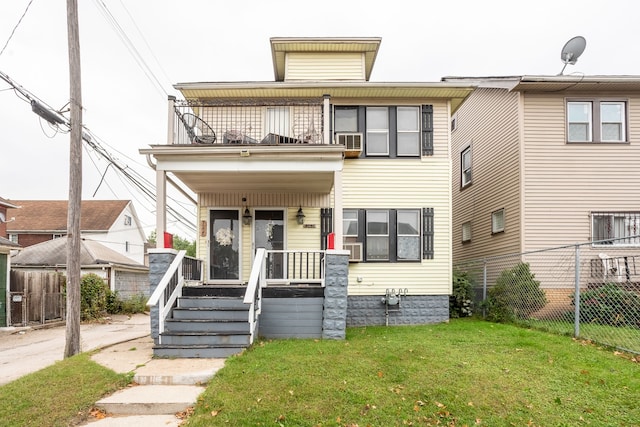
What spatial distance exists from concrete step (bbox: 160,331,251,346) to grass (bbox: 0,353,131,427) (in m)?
1.07

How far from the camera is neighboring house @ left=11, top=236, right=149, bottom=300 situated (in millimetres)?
18094

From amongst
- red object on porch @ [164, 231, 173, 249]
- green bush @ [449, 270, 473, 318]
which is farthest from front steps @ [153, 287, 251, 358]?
green bush @ [449, 270, 473, 318]

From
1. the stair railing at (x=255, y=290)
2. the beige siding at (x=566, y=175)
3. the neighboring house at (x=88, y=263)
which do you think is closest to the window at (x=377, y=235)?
the stair railing at (x=255, y=290)

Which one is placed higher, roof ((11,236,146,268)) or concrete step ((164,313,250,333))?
roof ((11,236,146,268))

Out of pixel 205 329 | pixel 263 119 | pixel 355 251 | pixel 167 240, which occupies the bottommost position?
pixel 205 329

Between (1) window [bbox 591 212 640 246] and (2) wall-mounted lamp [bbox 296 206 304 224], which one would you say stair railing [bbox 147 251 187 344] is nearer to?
(2) wall-mounted lamp [bbox 296 206 304 224]

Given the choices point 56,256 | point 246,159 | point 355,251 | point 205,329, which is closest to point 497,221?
point 355,251

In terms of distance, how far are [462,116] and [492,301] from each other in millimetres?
7623

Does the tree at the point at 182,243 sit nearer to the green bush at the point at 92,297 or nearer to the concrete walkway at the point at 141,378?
the green bush at the point at 92,297

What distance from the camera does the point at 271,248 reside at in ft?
34.2

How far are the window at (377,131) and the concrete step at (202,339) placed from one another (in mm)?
5720

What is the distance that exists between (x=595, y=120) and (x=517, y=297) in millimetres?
5332

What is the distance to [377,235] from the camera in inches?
411

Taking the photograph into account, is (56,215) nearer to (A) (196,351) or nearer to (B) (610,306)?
(A) (196,351)
